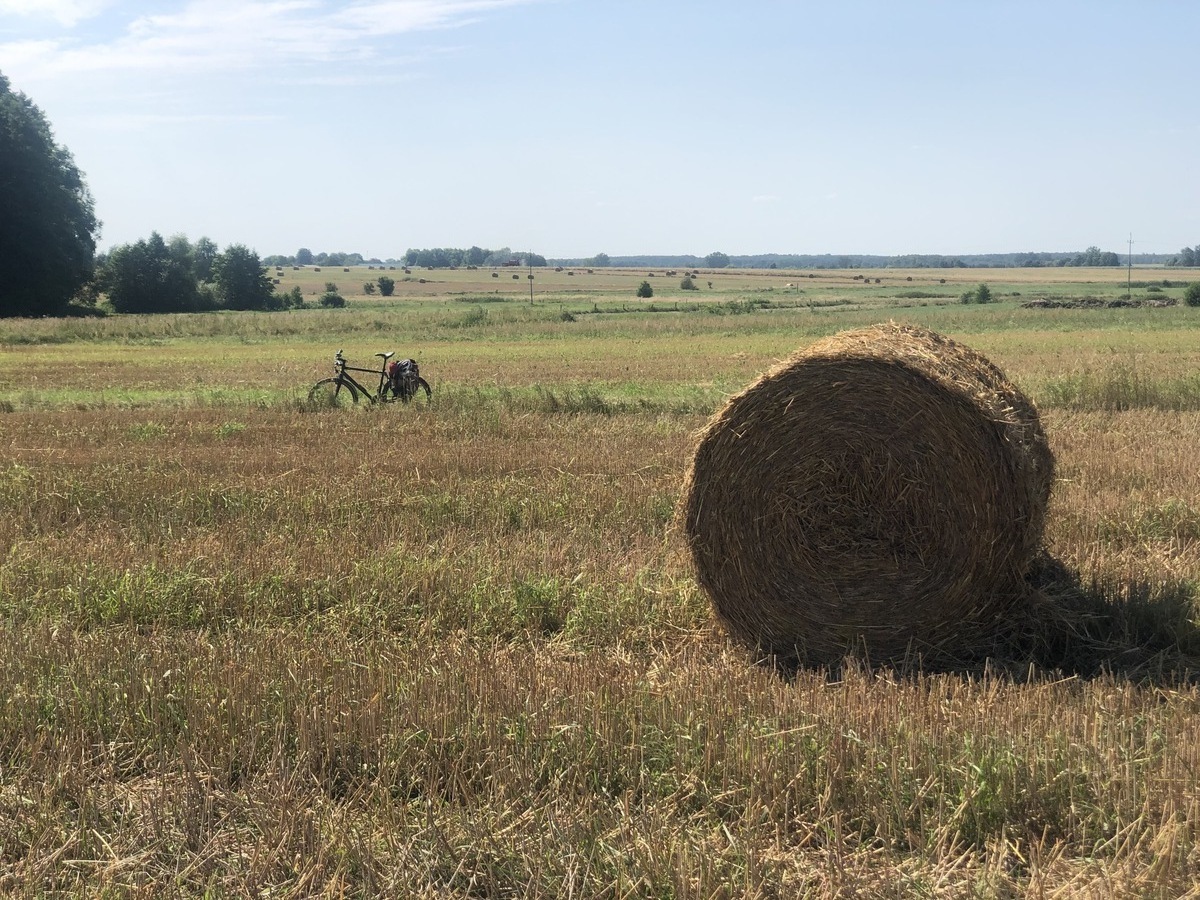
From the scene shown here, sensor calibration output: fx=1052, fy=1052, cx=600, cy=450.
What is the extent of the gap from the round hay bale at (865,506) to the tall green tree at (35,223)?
210 feet

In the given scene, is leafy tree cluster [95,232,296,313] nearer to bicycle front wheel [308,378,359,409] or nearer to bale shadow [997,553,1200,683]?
bicycle front wheel [308,378,359,409]

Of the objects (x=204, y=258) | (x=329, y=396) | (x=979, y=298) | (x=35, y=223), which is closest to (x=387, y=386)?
(x=329, y=396)

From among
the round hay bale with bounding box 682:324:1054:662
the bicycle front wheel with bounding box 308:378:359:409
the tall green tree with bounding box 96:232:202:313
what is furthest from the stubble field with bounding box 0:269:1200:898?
the tall green tree with bounding box 96:232:202:313

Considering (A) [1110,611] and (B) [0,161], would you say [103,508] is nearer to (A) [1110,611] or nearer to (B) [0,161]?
(A) [1110,611]

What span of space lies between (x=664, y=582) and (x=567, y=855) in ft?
11.6

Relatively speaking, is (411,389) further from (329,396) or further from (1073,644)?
(1073,644)

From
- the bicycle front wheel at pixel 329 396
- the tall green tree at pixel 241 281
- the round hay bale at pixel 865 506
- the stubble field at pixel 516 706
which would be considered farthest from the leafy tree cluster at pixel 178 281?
the round hay bale at pixel 865 506

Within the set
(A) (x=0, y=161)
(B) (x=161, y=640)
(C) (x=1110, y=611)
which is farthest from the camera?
(A) (x=0, y=161)

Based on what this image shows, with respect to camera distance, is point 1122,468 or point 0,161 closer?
point 1122,468

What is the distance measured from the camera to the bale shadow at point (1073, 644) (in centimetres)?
573

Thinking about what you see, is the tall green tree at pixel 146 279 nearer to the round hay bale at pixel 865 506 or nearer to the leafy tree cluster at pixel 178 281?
the leafy tree cluster at pixel 178 281

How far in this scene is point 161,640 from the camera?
5891mm

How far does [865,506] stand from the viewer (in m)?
6.32

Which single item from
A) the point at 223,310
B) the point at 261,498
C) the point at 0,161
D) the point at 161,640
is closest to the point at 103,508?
the point at 261,498
